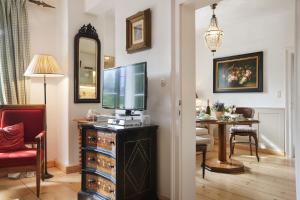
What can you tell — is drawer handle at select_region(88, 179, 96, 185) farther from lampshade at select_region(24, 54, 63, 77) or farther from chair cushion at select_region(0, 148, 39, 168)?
lampshade at select_region(24, 54, 63, 77)

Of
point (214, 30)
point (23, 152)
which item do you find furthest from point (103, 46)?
point (23, 152)

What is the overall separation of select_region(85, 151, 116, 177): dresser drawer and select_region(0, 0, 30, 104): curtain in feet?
5.36

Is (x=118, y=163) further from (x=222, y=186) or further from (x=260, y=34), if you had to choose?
(x=260, y=34)

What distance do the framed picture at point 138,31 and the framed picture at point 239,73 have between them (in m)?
3.20

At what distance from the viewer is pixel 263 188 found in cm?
297

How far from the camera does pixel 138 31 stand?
2742 mm

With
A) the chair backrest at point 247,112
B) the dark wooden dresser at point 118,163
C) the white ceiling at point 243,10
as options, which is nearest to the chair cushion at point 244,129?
the chair backrest at point 247,112

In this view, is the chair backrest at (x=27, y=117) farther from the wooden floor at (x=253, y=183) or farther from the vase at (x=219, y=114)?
the vase at (x=219, y=114)

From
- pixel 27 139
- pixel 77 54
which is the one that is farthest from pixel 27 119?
pixel 77 54

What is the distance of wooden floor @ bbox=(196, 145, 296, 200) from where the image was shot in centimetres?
274

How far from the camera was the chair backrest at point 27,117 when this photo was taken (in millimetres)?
3167

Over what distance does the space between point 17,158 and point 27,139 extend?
0.59 meters

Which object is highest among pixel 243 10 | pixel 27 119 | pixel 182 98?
pixel 243 10

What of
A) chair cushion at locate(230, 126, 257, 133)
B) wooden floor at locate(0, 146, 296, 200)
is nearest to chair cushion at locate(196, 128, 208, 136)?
chair cushion at locate(230, 126, 257, 133)
